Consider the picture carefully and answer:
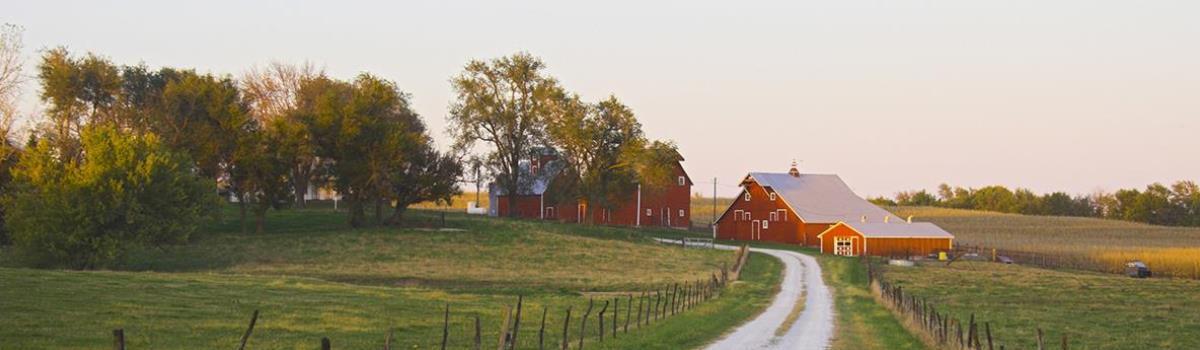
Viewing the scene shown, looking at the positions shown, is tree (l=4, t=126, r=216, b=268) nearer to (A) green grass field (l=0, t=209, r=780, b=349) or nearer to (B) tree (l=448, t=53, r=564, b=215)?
(A) green grass field (l=0, t=209, r=780, b=349)

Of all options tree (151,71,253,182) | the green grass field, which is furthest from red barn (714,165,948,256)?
tree (151,71,253,182)

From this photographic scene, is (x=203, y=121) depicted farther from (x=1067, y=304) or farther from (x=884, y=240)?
(x=1067, y=304)

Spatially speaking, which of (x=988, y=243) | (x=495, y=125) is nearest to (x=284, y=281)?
(x=495, y=125)

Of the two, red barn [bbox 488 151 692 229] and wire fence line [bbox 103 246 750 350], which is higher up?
red barn [bbox 488 151 692 229]

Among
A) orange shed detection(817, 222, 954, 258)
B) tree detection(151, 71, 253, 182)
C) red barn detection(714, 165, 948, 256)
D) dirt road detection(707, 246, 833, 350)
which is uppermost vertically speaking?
tree detection(151, 71, 253, 182)

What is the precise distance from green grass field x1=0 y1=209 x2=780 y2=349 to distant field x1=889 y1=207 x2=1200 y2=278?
1054 inches

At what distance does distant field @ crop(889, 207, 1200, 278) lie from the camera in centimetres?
8550

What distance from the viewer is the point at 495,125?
10319 centimetres

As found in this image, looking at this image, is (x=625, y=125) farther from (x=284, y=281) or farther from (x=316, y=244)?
(x=284, y=281)

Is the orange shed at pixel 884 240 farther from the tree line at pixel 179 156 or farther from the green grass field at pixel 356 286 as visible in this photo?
the tree line at pixel 179 156

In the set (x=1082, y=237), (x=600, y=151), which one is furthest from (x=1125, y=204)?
(x=600, y=151)

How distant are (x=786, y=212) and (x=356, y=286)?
68181mm

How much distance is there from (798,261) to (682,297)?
3833 centimetres

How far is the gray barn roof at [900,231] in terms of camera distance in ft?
321
